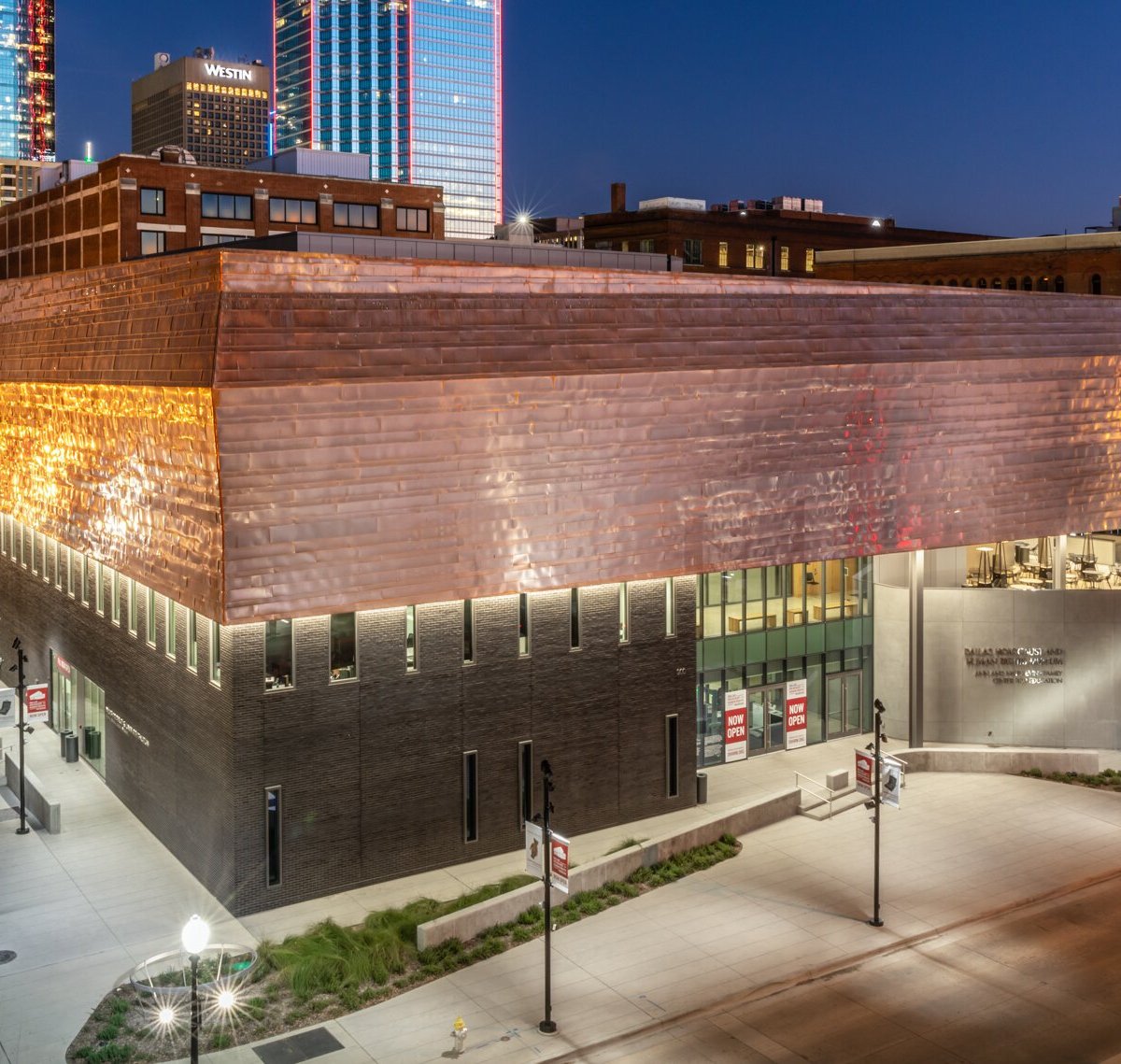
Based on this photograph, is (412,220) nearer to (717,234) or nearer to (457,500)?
(717,234)

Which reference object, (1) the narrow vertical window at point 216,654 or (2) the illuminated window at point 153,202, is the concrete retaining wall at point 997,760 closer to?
(1) the narrow vertical window at point 216,654

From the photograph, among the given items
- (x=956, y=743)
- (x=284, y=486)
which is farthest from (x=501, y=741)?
(x=956, y=743)

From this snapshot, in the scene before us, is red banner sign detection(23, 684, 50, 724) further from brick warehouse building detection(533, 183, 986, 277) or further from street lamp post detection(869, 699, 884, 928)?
brick warehouse building detection(533, 183, 986, 277)

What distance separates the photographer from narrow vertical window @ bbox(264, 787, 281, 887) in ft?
98.1

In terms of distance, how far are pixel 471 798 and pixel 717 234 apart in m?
78.5

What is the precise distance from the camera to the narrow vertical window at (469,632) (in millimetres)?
32594

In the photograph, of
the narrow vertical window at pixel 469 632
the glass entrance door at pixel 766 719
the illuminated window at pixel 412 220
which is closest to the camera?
the narrow vertical window at pixel 469 632

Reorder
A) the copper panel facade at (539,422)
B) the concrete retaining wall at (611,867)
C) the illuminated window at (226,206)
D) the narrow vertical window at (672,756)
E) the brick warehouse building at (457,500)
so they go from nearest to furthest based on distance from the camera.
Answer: the concrete retaining wall at (611,867) < the copper panel facade at (539,422) < the brick warehouse building at (457,500) < the narrow vertical window at (672,756) < the illuminated window at (226,206)

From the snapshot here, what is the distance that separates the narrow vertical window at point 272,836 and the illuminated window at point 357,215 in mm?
58953

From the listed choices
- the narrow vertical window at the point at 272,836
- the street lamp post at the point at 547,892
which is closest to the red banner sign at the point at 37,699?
the narrow vertical window at the point at 272,836

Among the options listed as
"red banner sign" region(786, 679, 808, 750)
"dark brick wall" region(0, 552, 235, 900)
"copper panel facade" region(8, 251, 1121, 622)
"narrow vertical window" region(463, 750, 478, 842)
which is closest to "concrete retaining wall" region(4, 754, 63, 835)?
"dark brick wall" region(0, 552, 235, 900)

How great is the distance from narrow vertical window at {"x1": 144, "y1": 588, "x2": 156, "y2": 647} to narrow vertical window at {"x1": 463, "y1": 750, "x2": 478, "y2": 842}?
352 inches

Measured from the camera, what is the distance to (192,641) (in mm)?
31812

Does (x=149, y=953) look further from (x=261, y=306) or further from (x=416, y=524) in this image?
(x=261, y=306)
